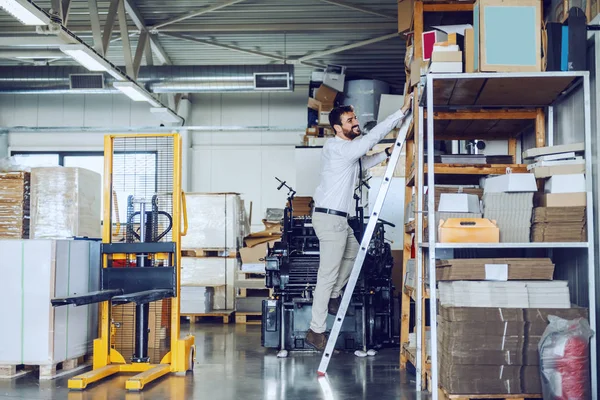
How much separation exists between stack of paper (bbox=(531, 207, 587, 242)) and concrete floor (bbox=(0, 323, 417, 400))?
1564 mm

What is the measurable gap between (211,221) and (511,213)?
23.1 feet

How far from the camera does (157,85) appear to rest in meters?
11.5

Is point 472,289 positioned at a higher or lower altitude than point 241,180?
A: lower

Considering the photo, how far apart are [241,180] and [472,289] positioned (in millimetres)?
11139

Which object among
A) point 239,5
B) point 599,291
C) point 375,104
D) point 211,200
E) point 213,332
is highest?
point 239,5

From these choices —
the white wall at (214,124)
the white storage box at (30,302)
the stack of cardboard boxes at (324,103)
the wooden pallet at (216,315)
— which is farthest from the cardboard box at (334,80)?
the white storage box at (30,302)

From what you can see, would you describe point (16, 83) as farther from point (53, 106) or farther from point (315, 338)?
point (315, 338)

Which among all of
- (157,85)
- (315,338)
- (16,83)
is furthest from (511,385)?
(16,83)

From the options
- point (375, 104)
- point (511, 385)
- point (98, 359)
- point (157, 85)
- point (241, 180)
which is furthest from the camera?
point (241, 180)

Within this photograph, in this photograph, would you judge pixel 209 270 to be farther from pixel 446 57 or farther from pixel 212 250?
pixel 446 57

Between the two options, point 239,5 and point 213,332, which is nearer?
point 213,332

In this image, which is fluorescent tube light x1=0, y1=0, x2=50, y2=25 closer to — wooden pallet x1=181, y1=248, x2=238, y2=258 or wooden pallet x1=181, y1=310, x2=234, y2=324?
wooden pallet x1=181, y1=248, x2=238, y2=258

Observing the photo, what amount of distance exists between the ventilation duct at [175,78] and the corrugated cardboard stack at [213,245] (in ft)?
6.52

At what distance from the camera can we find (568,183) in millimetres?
4371
